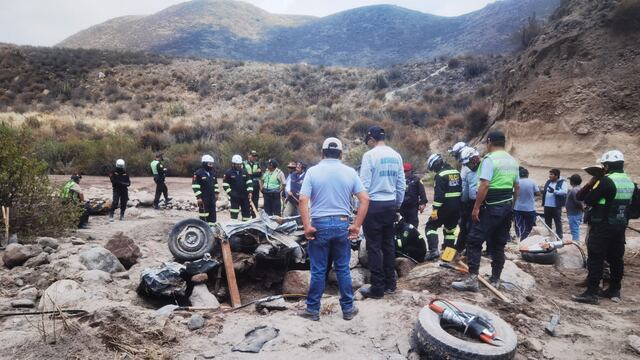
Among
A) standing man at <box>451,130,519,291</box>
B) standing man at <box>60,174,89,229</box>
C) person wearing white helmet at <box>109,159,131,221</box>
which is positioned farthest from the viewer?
person wearing white helmet at <box>109,159,131,221</box>

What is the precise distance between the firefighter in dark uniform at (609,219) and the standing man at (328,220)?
325cm

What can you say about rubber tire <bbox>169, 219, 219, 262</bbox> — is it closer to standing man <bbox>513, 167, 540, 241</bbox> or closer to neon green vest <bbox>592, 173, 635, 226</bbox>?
neon green vest <bbox>592, 173, 635, 226</bbox>

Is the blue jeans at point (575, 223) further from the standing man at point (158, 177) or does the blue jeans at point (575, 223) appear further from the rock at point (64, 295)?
the standing man at point (158, 177)

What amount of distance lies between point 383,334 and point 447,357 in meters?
0.74

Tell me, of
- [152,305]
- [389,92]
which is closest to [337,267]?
[152,305]

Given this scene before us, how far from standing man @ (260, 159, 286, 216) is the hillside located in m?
8.42

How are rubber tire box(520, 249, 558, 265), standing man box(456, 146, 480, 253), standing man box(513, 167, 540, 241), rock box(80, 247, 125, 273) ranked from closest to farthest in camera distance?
rock box(80, 247, 125, 273) < standing man box(456, 146, 480, 253) < rubber tire box(520, 249, 558, 265) < standing man box(513, 167, 540, 241)

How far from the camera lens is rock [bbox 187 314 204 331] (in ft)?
13.9

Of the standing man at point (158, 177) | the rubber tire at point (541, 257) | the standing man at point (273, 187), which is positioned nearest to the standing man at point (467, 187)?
the rubber tire at point (541, 257)

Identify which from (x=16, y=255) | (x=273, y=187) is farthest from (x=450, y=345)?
(x=273, y=187)

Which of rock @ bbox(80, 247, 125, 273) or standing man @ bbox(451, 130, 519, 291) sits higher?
standing man @ bbox(451, 130, 519, 291)

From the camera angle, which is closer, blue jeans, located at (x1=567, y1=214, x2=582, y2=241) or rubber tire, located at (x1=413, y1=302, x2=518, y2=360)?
rubber tire, located at (x1=413, y1=302, x2=518, y2=360)

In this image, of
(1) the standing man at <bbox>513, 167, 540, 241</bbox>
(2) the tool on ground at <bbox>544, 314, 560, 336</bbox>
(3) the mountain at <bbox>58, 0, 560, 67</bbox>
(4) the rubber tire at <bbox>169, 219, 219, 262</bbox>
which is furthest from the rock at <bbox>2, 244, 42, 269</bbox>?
(3) the mountain at <bbox>58, 0, 560, 67</bbox>

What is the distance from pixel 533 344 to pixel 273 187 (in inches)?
301
